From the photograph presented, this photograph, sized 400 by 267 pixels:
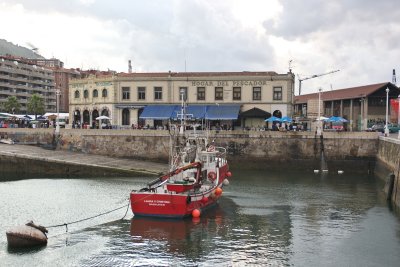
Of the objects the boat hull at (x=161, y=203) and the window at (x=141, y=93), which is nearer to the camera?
the boat hull at (x=161, y=203)

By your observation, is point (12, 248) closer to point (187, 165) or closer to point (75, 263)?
point (75, 263)

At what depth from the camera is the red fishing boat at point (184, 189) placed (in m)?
29.9

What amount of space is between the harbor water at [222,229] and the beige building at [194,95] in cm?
2402

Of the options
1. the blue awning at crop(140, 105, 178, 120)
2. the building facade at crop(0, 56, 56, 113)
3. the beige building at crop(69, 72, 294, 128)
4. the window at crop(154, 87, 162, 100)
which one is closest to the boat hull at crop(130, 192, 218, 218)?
the beige building at crop(69, 72, 294, 128)

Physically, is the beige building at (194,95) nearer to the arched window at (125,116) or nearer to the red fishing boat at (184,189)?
the arched window at (125,116)

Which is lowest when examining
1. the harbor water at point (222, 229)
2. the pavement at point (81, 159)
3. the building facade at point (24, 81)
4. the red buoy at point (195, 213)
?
the harbor water at point (222, 229)

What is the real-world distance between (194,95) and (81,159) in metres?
20.4

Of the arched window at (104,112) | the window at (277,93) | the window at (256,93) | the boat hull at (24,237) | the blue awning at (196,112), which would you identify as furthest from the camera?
the arched window at (104,112)

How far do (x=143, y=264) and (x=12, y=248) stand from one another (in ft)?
23.2

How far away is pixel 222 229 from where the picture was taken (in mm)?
28891

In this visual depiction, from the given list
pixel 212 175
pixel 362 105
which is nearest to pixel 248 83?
pixel 362 105

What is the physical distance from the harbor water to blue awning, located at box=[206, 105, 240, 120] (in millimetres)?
21754

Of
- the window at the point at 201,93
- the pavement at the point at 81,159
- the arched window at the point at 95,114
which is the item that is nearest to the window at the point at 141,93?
the arched window at the point at 95,114

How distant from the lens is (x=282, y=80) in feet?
218
